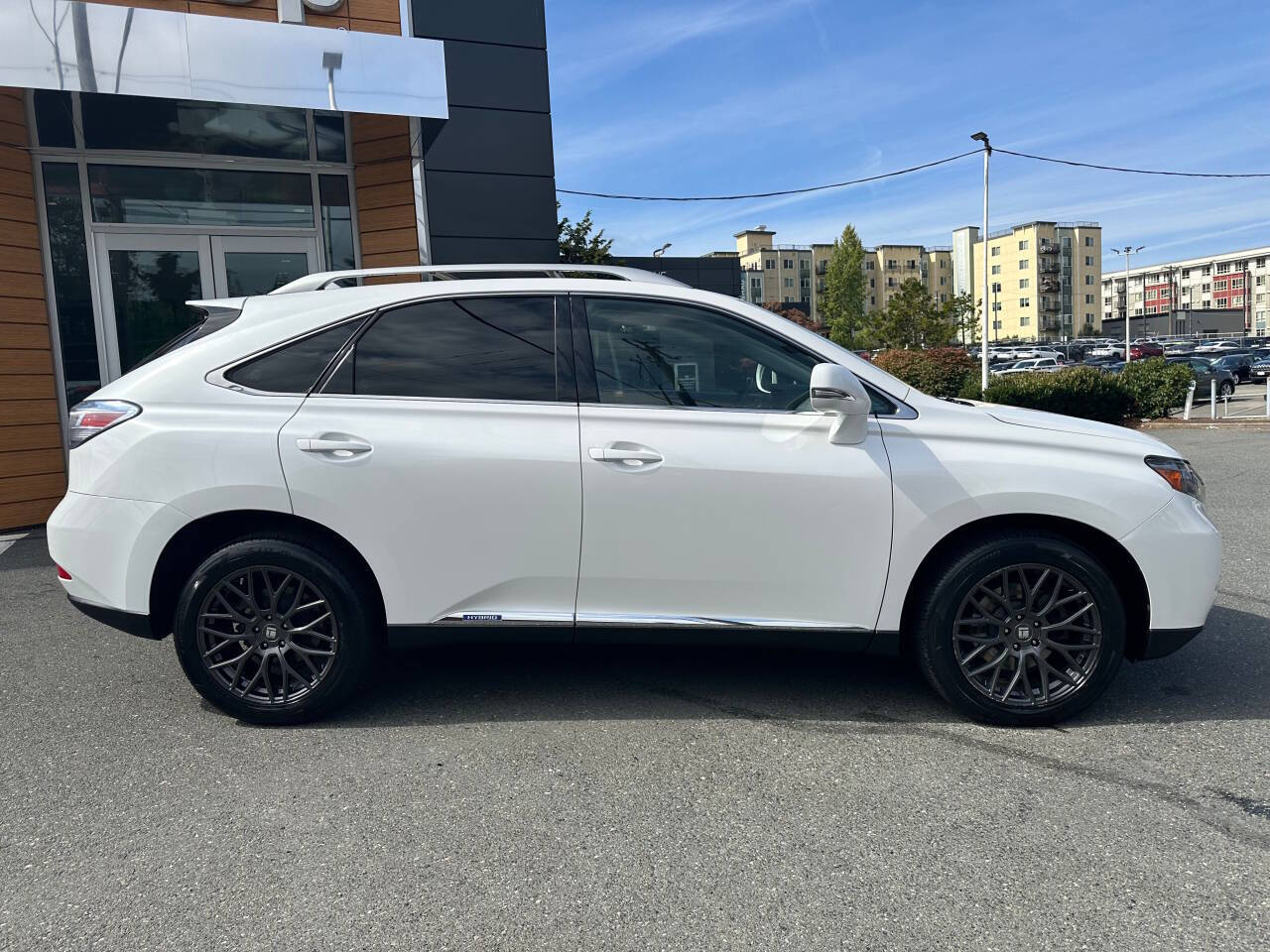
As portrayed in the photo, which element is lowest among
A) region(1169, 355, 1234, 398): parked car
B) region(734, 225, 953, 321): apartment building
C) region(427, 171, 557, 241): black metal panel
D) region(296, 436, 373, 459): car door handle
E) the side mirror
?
region(1169, 355, 1234, 398): parked car

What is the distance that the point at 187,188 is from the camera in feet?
28.0

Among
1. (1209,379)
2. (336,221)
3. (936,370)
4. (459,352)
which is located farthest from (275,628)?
(1209,379)

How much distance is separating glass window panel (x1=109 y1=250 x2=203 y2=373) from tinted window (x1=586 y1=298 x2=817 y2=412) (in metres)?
6.45

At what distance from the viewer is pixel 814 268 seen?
120m

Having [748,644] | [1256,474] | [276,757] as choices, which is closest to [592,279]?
[748,644]

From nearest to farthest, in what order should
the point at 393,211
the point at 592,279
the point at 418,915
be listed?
the point at 418,915
the point at 592,279
the point at 393,211

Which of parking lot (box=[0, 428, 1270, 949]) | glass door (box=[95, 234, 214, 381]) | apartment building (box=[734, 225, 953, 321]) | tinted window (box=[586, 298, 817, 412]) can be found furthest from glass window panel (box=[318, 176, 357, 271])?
apartment building (box=[734, 225, 953, 321])

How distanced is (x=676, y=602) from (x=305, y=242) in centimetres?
720

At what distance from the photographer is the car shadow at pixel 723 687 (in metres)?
3.60

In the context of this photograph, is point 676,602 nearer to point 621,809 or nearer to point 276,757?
point 621,809

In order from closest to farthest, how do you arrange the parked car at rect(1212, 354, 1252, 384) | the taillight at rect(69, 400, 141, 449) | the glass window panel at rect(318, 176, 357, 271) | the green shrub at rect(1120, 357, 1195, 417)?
the taillight at rect(69, 400, 141, 449), the glass window panel at rect(318, 176, 357, 271), the green shrub at rect(1120, 357, 1195, 417), the parked car at rect(1212, 354, 1252, 384)

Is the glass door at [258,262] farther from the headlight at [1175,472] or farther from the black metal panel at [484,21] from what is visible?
the headlight at [1175,472]

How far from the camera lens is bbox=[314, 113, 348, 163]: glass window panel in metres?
8.70

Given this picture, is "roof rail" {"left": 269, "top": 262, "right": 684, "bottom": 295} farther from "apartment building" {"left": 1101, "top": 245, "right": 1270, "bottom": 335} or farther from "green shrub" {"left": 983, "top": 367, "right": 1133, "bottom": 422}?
"apartment building" {"left": 1101, "top": 245, "right": 1270, "bottom": 335}
